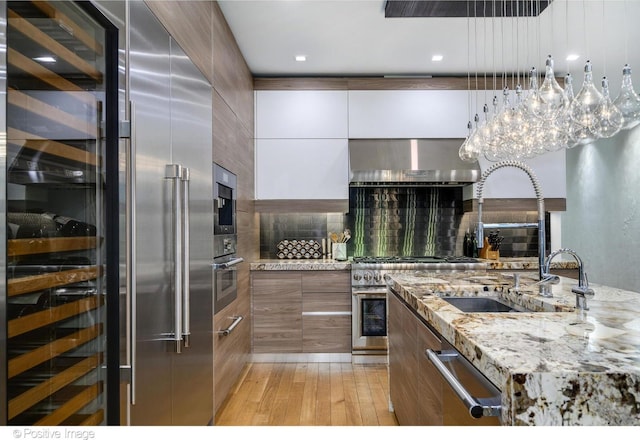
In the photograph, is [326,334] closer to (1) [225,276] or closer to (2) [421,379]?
(1) [225,276]

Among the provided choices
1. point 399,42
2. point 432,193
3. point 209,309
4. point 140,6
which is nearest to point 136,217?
point 140,6

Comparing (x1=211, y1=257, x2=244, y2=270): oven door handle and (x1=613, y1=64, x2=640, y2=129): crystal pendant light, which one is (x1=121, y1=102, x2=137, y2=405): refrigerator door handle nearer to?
(x1=211, y1=257, x2=244, y2=270): oven door handle

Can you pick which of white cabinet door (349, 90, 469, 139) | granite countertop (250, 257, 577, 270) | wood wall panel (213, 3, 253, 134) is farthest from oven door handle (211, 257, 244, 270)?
white cabinet door (349, 90, 469, 139)

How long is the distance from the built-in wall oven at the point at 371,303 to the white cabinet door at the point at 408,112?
1283 millimetres

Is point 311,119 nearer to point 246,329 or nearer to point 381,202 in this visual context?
point 381,202

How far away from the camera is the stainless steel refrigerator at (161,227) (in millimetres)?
1337

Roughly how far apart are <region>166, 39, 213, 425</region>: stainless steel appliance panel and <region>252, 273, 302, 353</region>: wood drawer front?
124 cm

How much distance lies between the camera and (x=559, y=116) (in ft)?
6.73

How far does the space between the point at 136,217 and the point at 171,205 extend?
31 centimetres

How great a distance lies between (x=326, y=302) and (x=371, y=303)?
0.41m

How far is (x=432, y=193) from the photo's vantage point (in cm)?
417

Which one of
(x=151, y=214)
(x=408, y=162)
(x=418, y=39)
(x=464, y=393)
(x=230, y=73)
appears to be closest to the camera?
(x=464, y=393)

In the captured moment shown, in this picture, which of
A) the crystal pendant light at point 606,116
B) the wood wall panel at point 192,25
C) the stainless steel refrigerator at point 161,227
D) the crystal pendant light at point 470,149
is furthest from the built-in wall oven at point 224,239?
the crystal pendant light at point 606,116

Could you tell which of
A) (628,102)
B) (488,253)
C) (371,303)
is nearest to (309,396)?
(371,303)
